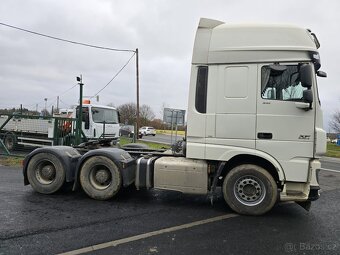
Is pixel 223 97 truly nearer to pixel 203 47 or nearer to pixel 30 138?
pixel 203 47

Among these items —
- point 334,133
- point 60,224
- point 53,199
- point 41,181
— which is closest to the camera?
point 60,224

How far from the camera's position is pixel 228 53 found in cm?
612

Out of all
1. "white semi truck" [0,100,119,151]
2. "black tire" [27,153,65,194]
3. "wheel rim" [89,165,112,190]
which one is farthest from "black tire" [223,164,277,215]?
"white semi truck" [0,100,119,151]

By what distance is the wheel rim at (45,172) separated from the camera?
7.23 m

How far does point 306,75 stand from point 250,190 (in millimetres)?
2176

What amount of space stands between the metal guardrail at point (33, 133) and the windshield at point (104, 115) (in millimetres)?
2510

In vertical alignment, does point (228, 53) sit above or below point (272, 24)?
below

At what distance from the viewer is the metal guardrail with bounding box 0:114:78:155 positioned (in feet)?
45.1

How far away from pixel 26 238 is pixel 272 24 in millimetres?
5234

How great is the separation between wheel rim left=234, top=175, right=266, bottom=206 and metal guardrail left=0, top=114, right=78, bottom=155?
363 inches

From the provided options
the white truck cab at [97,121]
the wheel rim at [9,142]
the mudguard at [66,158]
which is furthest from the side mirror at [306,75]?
the wheel rim at [9,142]

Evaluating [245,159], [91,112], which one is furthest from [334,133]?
[245,159]

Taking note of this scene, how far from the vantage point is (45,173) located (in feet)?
23.8

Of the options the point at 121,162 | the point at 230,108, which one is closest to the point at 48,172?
the point at 121,162
